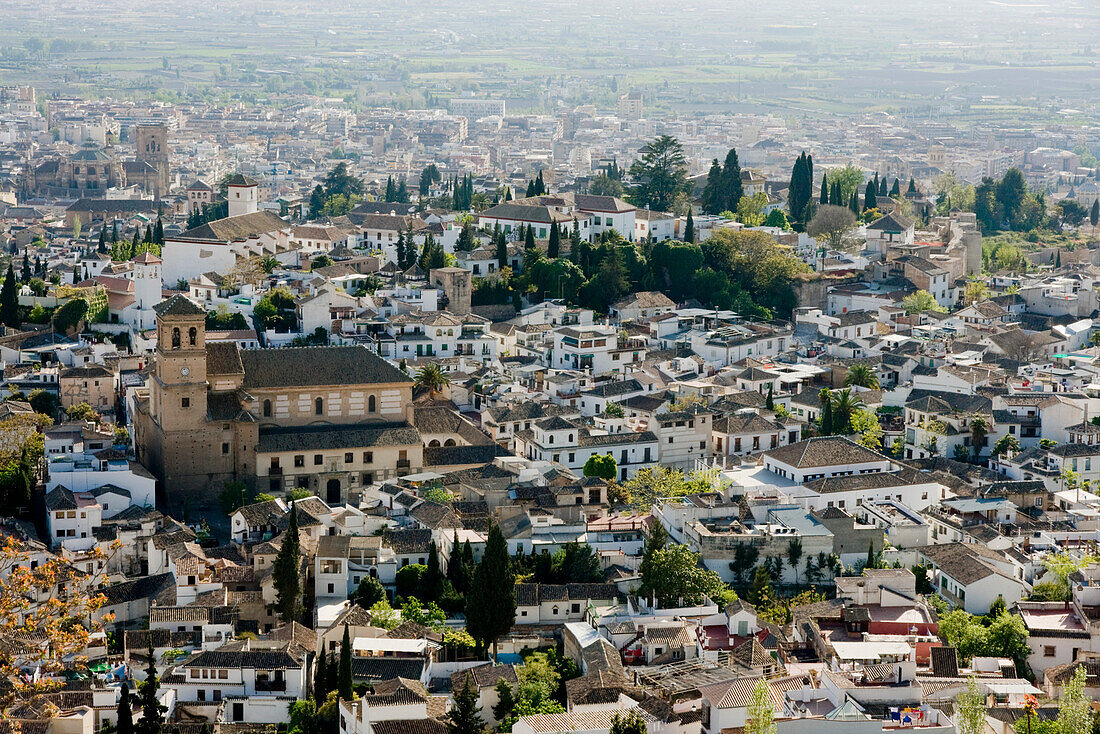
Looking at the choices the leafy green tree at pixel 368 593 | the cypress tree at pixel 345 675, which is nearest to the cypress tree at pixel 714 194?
the leafy green tree at pixel 368 593

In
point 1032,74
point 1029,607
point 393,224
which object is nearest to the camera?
point 1029,607

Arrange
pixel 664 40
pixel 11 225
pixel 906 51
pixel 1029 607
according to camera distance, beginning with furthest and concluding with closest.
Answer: pixel 664 40
pixel 906 51
pixel 11 225
pixel 1029 607

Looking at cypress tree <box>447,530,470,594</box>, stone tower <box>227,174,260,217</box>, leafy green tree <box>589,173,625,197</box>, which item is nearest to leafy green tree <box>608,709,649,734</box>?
cypress tree <box>447,530,470,594</box>

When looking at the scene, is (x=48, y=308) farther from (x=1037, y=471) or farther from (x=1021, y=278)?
(x=1021, y=278)

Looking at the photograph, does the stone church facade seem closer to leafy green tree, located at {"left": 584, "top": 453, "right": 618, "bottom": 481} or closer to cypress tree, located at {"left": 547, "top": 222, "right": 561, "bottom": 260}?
cypress tree, located at {"left": 547, "top": 222, "right": 561, "bottom": 260}

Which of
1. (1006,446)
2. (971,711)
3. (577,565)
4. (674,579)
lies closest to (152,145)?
(1006,446)

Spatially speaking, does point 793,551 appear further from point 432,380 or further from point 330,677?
point 432,380

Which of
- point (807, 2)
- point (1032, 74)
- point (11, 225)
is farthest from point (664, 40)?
point (11, 225)

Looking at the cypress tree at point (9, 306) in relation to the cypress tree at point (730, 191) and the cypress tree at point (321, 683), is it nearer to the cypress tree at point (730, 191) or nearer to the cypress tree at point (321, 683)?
the cypress tree at point (321, 683)
